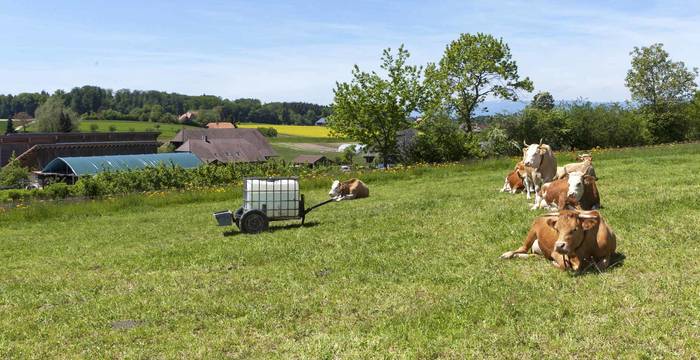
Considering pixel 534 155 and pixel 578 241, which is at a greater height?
pixel 534 155

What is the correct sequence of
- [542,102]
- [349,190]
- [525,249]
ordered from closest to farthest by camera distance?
[525,249] < [349,190] < [542,102]

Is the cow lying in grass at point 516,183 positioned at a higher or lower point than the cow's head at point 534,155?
lower

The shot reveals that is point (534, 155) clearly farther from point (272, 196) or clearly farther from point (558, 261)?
point (558, 261)

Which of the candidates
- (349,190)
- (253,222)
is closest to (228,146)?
(349,190)

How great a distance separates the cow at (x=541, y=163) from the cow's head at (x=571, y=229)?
7.55 meters

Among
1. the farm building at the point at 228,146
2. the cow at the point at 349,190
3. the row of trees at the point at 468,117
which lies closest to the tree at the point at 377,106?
the row of trees at the point at 468,117

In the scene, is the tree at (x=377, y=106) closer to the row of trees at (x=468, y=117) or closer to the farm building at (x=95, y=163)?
the row of trees at (x=468, y=117)

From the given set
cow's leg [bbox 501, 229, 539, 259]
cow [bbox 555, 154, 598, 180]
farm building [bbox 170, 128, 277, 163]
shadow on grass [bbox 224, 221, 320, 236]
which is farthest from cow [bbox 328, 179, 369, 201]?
farm building [bbox 170, 128, 277, 163]

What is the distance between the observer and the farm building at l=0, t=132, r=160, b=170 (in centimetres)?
9612

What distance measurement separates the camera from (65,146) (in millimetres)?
97750

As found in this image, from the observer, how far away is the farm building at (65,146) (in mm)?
96125

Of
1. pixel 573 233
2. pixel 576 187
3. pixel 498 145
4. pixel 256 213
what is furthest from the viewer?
pixel 498 145

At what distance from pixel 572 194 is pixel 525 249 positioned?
3.34 meters

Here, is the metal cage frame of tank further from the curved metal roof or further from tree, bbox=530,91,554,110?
the curved metal roof
